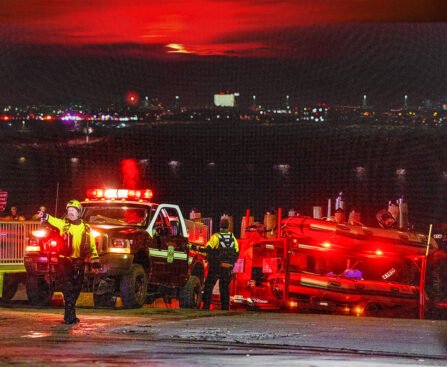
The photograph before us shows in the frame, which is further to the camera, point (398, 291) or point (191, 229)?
point (191, 229)

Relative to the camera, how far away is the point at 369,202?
54031mm

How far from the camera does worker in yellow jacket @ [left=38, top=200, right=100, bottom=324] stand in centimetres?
1087

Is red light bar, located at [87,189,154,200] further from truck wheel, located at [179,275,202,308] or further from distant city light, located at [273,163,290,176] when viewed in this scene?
distant city light, located at [273,163,290,176]

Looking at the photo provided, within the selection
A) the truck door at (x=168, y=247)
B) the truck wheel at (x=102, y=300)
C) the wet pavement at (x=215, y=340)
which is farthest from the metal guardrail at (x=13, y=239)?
the wet pavement at (x=215, y=340)

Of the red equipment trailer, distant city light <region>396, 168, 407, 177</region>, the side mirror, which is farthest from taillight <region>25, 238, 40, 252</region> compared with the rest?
distant city light <region>396, 168, 407, 177</region>

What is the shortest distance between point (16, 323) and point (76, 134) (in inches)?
1755

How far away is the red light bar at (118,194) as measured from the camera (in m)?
14.7

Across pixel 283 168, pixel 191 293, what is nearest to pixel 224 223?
pixel 191 293

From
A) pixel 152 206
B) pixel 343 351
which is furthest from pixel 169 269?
pixel 343 351

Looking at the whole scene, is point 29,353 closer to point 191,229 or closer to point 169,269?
point 169,269

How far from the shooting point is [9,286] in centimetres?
1594

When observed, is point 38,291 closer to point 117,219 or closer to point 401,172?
point 117,219

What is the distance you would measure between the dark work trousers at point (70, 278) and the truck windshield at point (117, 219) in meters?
3.37

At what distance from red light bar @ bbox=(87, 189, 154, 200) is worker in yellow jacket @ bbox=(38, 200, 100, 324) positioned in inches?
141
